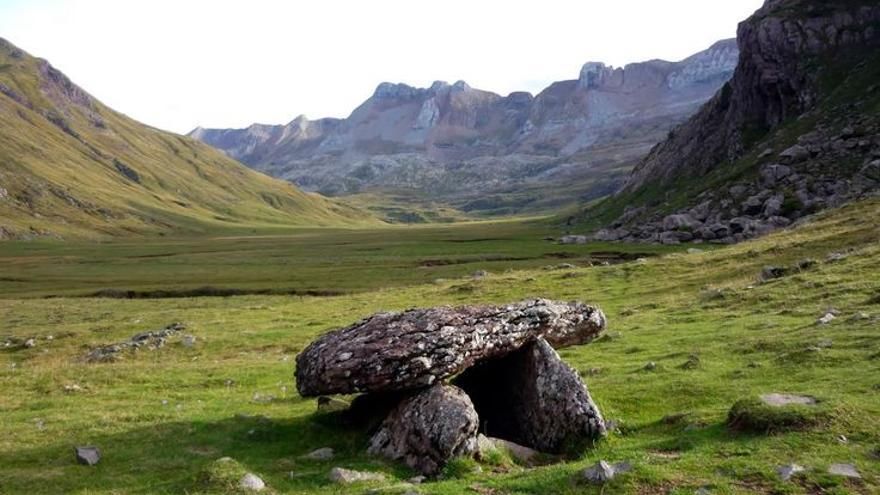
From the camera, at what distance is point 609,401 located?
24.0m

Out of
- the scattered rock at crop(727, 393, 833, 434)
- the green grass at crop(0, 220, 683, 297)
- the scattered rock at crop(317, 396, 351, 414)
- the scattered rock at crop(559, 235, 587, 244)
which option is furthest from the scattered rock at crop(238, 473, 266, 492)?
the scattered rock at crop(559, 235, 587, 244)

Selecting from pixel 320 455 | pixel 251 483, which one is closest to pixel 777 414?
pixel 320 455

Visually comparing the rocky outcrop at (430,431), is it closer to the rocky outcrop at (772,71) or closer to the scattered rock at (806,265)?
the scattered rock at (806,265)

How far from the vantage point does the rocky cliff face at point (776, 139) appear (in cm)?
10550

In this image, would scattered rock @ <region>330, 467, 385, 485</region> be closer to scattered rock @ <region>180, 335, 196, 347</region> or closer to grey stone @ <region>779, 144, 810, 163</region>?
scattered rock @ <region>180, 335, 196, 347</region>

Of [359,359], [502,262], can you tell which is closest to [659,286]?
[359,359]

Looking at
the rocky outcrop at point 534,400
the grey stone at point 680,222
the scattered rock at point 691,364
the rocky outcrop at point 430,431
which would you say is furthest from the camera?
the grey stone at point 680,222

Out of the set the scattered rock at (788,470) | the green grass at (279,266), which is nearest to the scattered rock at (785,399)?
the scattered rock at (788,470)

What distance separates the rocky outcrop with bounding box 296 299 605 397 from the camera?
22.1 metres

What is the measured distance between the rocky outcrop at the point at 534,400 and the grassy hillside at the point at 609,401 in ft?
3.97

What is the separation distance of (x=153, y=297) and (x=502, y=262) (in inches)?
2147

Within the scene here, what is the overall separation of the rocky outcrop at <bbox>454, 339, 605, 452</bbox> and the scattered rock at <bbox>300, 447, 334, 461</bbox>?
19.0 ft

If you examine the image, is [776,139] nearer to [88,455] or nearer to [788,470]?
[788,470]

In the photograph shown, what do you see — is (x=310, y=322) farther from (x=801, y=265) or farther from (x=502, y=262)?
(x=502, y=262)
